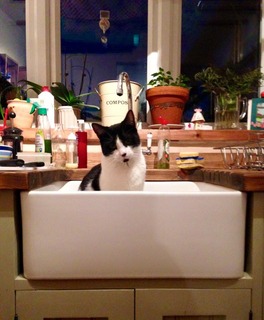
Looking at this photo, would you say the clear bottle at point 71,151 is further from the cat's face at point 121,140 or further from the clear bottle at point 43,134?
the cat's face at point 121,140

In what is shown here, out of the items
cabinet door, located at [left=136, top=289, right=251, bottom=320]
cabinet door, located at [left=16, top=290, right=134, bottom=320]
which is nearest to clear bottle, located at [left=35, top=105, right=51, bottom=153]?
cabinet door, located at [left=16, top=290, right=134, bottom=320]

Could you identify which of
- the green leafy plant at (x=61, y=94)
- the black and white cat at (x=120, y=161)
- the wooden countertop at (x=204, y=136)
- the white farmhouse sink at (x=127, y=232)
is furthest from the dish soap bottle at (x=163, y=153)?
the white farmhouse sink at (x=127, y=232)

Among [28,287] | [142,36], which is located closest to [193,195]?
[28,287]

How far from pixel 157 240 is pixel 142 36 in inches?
58.0

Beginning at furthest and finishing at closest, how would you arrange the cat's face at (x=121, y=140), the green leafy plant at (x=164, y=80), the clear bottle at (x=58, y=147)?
the green leafy plant at (x=164, y=80) → the clear bottle at (x=58, y=147) → the cat's face at (x=121, y=140)

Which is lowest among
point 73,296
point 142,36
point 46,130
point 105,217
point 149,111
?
point 73,296

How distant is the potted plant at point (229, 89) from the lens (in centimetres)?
139

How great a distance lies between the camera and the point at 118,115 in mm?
1381

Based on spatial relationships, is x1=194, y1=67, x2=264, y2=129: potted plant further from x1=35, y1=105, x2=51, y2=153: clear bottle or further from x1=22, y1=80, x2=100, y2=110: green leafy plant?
x1=35, y1=105, x2=51, y2=153: clear bottle

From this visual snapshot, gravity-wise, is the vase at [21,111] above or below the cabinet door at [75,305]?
above

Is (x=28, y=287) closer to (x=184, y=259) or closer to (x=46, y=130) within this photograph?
(x=184, y=259)

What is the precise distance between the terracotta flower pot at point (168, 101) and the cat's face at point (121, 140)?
372 millimetres

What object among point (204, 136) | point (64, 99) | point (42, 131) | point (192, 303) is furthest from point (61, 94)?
point (192, 303)

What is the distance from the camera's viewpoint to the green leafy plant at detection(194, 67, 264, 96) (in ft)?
4.56
